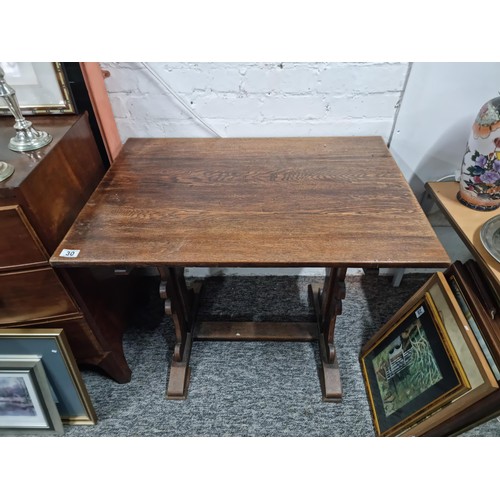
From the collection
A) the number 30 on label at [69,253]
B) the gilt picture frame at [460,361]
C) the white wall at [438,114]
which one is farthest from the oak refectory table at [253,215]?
the gilt picture frame at [460,361]

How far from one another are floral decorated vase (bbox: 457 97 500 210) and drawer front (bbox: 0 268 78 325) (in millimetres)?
1132

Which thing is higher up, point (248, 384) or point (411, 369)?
point (411, 369)

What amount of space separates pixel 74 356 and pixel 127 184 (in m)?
0.57

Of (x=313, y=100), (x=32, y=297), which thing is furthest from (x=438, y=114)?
(x=32, y=297)

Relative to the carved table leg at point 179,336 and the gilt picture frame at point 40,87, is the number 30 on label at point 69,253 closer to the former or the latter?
the carved table leg at point 179,336

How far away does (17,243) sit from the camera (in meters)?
0.85

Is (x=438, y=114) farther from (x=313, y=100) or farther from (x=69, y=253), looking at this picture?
(x=69, y=253)

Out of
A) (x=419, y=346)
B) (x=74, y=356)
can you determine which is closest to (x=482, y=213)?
(x=419, y=346)

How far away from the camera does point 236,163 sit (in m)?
1.11

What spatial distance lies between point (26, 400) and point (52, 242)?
1.77 ft

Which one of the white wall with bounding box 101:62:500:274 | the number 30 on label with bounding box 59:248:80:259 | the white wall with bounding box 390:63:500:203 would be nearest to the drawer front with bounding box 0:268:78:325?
the number 30 on label with bounding box 59:248:80:259

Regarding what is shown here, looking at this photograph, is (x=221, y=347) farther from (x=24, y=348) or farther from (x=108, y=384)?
(x=24, y=348)

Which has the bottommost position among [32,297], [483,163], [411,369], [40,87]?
[411,369]

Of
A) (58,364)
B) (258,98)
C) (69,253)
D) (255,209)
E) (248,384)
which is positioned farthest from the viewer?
(248,384)
